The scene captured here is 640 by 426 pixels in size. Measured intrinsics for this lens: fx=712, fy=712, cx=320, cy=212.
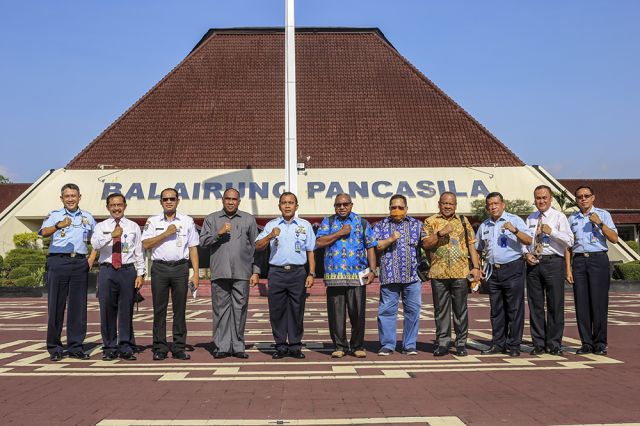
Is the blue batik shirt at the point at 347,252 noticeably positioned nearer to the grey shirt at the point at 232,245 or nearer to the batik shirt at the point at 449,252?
the batik shirt at the point at 449,252

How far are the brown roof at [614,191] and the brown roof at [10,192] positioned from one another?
31072mm

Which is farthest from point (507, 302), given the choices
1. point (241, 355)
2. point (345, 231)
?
point (241, 355)

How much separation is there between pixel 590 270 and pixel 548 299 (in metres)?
0.61

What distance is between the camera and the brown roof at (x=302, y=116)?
1313 inches

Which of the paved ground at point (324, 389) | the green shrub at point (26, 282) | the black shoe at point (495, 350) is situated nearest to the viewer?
the paved ground at point (324, 389)

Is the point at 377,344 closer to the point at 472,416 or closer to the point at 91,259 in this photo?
the point at 91,259

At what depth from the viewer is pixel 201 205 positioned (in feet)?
99.9

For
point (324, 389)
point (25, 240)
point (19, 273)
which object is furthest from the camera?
point (25, 240)

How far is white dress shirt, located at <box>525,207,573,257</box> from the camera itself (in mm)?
8266

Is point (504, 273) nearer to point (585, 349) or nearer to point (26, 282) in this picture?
point (585, 349)

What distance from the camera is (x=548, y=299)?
8.44 m

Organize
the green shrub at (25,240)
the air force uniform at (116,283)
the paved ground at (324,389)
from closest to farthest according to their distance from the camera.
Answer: the paved ground at (324,389) < the air force uniform at (116,283) < the green shrub at (25,240)

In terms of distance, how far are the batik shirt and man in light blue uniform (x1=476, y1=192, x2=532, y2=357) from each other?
12.6 inches

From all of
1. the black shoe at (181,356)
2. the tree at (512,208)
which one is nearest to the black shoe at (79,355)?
the black shoe at (181,356)
